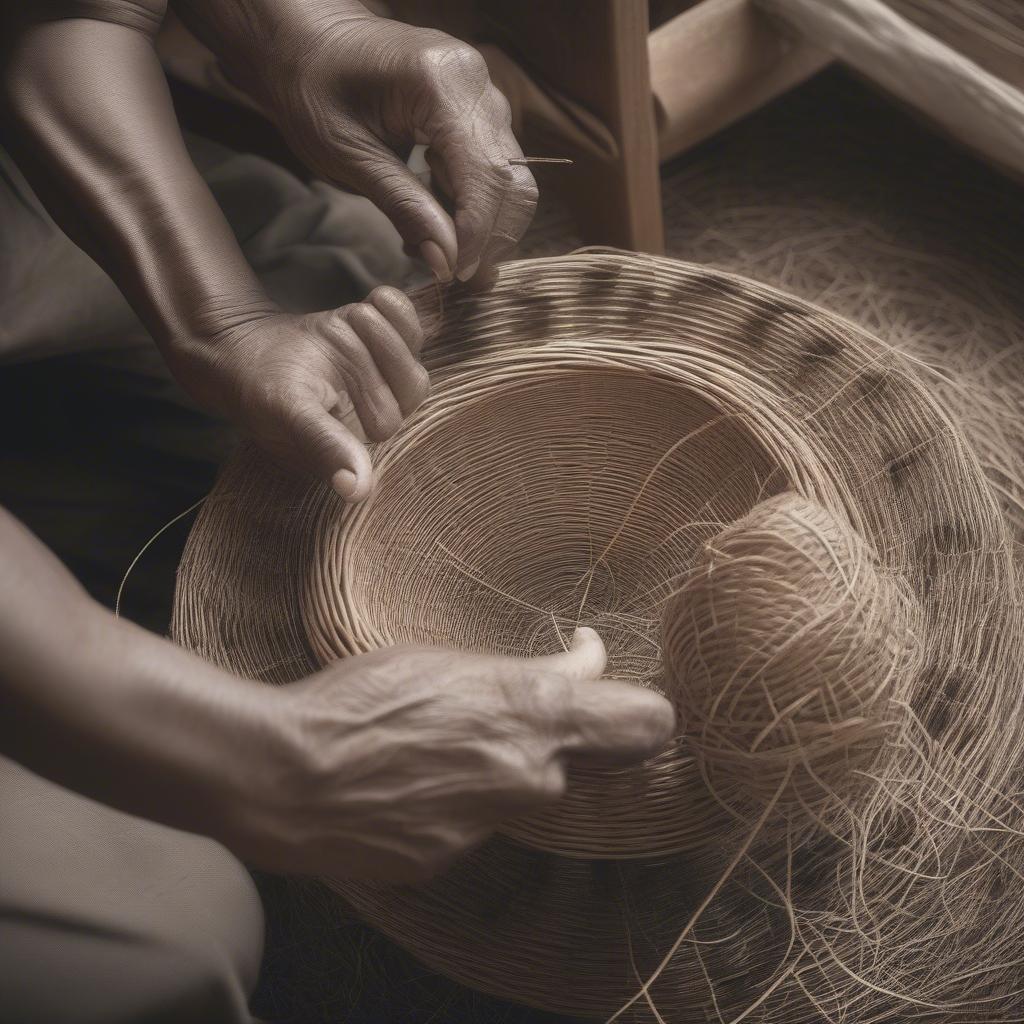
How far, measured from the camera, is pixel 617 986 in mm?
880

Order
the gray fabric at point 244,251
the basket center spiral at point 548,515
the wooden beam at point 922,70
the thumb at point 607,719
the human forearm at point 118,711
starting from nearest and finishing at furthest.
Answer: the human forearm at point 118,711 → the thumb at point 607,719 → the basket center spiral at point 548,515 → the gray fabric at point 244,251 → the wooden beam at point 922,70

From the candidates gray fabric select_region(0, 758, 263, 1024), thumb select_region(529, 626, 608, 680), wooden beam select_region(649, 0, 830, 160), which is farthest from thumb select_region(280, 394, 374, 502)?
wooden beam select_region(649, 0, 830, 160)

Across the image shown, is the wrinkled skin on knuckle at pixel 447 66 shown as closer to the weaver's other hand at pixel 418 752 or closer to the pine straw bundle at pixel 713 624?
the pine straw bundle at pixel 713 624

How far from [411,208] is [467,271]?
8 cm

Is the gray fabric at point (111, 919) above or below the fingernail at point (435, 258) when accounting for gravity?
below

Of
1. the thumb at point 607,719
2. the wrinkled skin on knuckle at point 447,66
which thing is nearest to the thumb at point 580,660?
the thumb at point 607,719

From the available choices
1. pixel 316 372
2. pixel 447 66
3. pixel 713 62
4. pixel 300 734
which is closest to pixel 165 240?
pixel 316 372

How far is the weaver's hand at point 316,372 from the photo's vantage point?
95cm

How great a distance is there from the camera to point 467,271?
105 cm

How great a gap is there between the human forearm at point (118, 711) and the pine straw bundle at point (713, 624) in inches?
9.1

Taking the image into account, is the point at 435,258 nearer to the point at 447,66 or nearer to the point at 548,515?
the point at 447,66

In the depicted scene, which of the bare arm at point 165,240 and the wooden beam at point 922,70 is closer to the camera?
the bare arm at point 165,240

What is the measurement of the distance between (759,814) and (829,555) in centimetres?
21

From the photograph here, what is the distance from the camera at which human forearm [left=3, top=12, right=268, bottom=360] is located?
3.33ft
